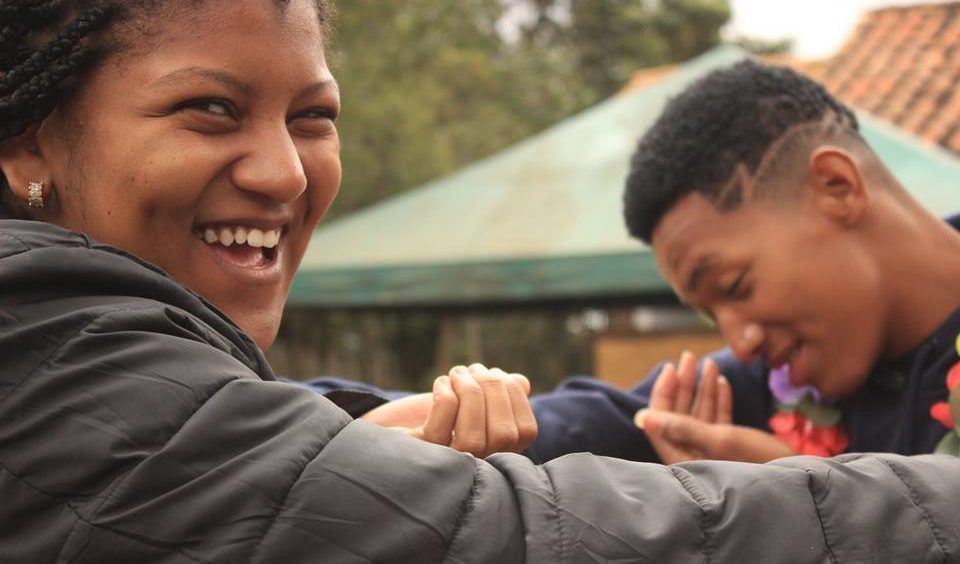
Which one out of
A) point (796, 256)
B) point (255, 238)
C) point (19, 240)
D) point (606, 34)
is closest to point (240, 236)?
point (255, 238)

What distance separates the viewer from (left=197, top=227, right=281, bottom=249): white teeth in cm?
164

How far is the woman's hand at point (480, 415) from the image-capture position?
1.56 m

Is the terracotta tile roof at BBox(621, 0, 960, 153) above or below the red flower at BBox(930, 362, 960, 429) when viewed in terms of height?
below

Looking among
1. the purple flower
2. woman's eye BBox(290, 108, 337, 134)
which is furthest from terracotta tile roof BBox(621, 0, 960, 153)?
woman's eye BBox(290, 108, 337, 134)

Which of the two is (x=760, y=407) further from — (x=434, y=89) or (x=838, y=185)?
(x=434, y=89)

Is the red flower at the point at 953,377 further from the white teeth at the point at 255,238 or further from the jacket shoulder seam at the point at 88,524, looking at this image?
the jacket shoulder seam at the point at 88,524

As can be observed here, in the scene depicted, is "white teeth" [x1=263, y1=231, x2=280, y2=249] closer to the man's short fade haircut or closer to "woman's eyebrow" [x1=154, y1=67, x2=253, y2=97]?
"woman's eyebrow" [x1=154, y1=67, x2=253, y2=97]

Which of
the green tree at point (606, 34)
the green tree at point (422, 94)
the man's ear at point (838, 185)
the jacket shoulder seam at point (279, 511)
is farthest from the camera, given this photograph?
the green tree at point (606, 34)

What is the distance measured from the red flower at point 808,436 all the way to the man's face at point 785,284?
10 centimetres

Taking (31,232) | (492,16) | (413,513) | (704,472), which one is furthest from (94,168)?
(492,16)

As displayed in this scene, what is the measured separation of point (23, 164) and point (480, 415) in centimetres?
71

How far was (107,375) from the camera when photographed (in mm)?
1212

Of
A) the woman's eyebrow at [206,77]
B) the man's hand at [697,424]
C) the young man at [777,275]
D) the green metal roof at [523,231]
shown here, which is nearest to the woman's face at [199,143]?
the woman's eyebrow at [206,77]

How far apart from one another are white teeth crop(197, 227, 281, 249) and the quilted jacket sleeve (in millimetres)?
346
